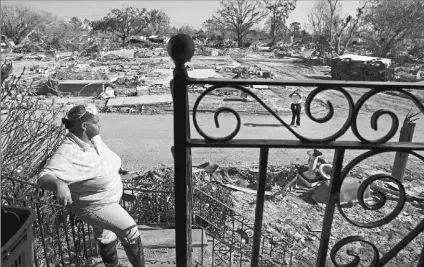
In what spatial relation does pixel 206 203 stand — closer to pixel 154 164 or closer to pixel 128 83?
pixel 154 164

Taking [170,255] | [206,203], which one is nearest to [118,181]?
[170,255]

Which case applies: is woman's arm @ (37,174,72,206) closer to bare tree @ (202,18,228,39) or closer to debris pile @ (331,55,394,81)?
debris pile @ (331,55,394,81)

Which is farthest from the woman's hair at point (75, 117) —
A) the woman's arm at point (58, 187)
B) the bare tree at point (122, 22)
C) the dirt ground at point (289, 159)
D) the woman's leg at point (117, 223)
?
the bare tree at point (122, 22)

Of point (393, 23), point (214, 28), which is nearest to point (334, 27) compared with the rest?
point (393, 23)

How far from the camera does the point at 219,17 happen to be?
66500 mm

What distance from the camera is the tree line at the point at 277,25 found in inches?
1268

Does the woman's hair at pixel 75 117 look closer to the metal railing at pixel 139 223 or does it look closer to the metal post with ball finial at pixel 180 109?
the metal railing at pixel 139 223

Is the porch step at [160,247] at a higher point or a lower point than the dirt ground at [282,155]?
higher

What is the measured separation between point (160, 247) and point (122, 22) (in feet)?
206

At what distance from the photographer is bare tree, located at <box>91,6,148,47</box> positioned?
2411 inches

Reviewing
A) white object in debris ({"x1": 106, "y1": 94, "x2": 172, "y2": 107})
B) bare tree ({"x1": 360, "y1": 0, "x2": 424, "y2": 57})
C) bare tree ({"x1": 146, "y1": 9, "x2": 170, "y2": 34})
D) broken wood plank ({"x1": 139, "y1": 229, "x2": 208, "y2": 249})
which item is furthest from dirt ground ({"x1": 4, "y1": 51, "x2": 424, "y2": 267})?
bare tree ({"x1": 146, "y1": 9, "x2": 170, "y2": 34})

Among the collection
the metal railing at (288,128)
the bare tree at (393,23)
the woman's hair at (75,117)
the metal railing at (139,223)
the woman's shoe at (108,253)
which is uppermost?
the bare tree at (393,23)

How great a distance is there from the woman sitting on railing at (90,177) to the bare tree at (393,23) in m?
35.7

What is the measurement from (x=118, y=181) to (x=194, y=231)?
1.49 m
